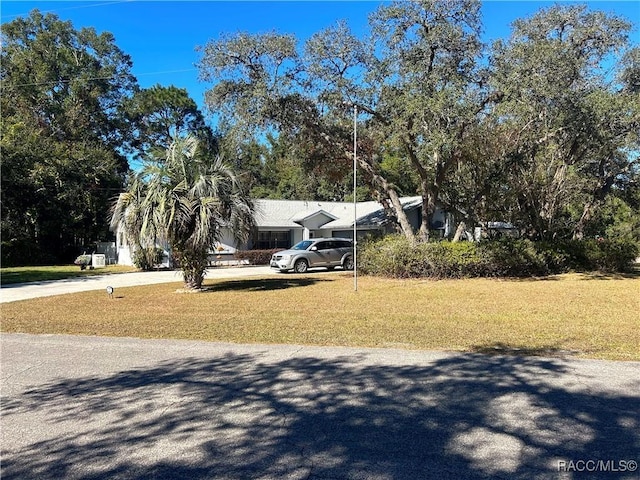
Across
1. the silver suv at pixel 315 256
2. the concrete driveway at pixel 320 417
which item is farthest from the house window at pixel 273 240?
the concrete driveway at pixel 320 417

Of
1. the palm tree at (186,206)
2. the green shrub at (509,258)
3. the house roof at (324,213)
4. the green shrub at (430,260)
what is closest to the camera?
the palm tree at (186,206)

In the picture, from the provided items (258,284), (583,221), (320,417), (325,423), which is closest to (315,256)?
(258,284)

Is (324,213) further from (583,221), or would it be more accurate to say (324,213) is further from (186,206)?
(186,206)

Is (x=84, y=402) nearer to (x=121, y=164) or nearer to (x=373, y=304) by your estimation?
(x=373, y=304)

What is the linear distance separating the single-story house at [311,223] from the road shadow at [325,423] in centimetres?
2275

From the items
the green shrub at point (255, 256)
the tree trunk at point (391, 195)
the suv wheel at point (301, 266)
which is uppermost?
the tree trunk at point (391, 195)

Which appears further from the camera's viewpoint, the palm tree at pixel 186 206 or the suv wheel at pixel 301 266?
the suv wheel at pixel 301 266

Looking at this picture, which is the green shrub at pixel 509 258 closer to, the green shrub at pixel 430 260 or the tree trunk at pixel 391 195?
the green shrub at pixel 430 260

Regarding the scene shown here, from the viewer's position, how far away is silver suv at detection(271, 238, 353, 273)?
22125 millimetres

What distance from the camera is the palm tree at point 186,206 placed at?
13.2m

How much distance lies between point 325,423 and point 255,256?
24.9 metres

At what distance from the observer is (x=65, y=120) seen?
38031mm

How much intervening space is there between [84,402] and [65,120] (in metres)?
39.6

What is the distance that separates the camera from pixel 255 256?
2861 cm
